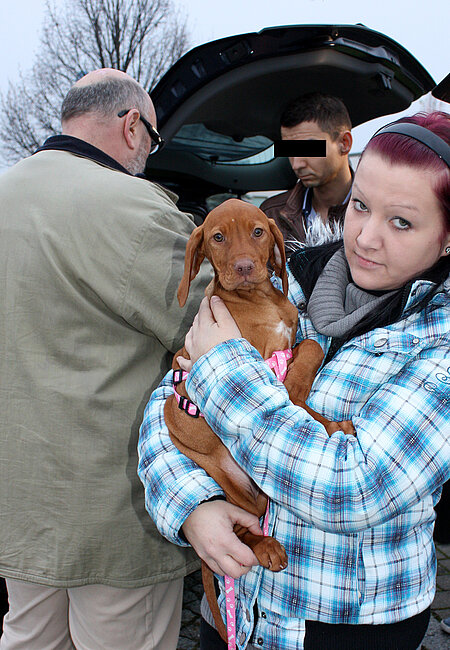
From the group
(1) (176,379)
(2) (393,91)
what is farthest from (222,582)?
(2) (393,91)

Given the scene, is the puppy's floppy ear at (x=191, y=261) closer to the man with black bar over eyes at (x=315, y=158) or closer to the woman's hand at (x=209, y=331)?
the woman's hand at (x=209, y=331)

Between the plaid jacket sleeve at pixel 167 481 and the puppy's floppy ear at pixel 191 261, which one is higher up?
the puppy's floppy ear at pixel 191 261

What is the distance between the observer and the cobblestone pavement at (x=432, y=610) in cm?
338

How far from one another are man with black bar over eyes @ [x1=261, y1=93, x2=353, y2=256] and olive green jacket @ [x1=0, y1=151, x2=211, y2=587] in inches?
41.7

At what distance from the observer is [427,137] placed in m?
1.35

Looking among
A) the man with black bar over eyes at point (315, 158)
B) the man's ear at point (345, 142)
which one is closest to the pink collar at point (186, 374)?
the man with black bar over eyes at point (315, 158)

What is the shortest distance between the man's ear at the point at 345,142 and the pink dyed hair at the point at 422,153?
5.90ft

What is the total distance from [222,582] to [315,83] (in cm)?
239

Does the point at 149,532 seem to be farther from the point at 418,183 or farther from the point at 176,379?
the point at 418,183

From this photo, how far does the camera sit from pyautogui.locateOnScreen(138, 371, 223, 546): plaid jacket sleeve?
1.50m

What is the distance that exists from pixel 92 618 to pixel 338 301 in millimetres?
1576

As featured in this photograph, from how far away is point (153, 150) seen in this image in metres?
3.21

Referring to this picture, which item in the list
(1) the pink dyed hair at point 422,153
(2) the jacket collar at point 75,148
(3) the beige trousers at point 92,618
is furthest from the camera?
(2) the jacket collar at point 75,148

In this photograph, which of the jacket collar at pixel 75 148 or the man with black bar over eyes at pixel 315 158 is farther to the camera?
the man with black bar over eyes at pixel 315 158
